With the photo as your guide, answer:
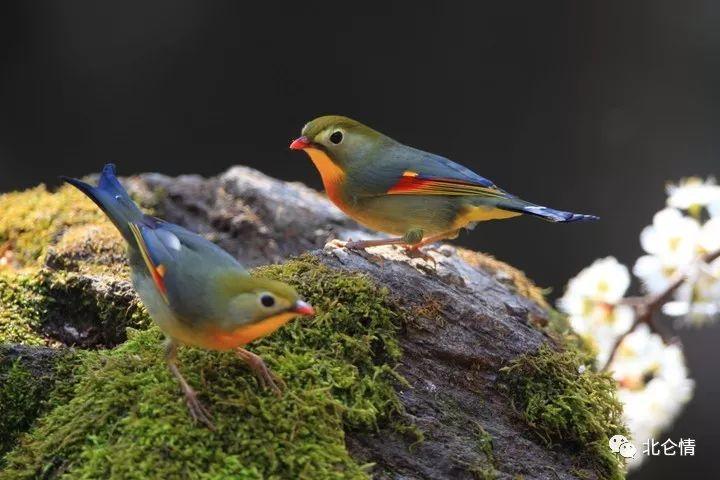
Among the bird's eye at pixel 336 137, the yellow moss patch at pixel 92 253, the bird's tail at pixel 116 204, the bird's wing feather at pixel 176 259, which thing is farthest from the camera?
the yellow moss patch at pixel 92 253

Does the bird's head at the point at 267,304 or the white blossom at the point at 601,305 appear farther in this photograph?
the white blossom at the point at 601,305

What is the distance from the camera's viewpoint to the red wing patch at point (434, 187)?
11.1 ft

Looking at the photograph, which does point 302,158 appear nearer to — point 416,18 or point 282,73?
point 282,73

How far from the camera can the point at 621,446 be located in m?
2.82

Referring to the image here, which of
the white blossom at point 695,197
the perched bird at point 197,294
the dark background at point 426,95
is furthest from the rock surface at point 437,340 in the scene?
the dark background at point 426,95

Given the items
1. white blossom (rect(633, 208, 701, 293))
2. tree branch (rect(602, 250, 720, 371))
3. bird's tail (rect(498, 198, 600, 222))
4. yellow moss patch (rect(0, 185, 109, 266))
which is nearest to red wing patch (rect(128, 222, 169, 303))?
bird's tail (rect(498, 198, 600, 222))

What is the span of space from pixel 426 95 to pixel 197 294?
4932 mm

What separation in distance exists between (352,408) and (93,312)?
4.42ft

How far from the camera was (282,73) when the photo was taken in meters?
6.80

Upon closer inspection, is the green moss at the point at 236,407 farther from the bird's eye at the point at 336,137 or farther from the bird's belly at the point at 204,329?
the bird's eye at the point at 336,137

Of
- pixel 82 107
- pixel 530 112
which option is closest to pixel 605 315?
pixel 530 112

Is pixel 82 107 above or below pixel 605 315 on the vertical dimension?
above

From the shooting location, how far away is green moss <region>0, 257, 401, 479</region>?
2168mm

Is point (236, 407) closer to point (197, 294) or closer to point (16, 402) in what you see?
point (197, 294)
